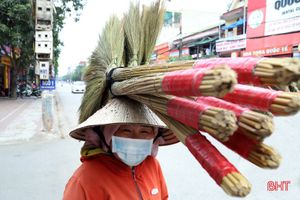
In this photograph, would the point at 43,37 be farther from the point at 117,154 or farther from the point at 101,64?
the point at 117,154

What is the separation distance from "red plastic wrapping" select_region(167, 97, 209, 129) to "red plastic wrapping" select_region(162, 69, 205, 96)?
55 millimetres

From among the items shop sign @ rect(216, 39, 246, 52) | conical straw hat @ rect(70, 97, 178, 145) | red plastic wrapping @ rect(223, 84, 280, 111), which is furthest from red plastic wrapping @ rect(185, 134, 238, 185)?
shop sign @ rect(216, 39, 246, 52)

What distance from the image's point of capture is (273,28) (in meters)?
13.6

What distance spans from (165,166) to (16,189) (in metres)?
1.88

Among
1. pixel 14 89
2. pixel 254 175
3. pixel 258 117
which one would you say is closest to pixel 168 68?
pixel 258 117

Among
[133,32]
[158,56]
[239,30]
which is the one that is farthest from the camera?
[239,30]

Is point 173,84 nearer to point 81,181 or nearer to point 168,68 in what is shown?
point 168,68

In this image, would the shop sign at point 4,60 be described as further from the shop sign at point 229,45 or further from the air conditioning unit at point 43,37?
the air conditioning unit at point 43,37

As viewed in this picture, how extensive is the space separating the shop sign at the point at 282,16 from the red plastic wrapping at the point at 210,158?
12920mm

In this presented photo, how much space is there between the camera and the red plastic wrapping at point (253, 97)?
0.69 m

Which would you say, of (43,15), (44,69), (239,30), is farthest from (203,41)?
(44,69)

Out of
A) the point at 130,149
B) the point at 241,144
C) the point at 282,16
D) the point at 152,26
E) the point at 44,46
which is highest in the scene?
the point at 282,16

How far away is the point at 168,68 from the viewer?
94cm

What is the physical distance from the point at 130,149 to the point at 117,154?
64 millimetres
